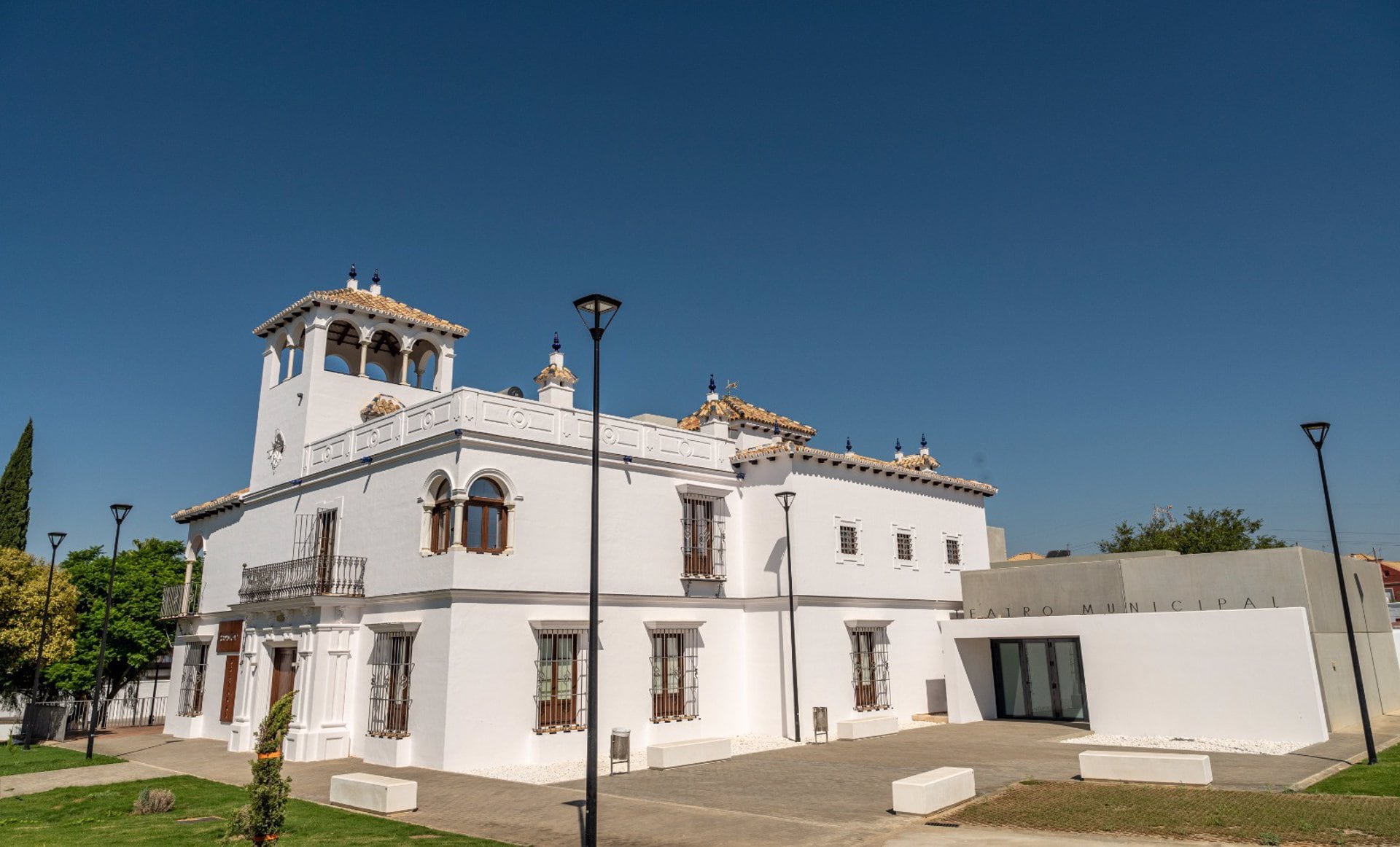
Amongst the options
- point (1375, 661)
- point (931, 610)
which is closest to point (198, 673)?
point (931, 610)

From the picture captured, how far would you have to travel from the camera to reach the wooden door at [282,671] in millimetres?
22328

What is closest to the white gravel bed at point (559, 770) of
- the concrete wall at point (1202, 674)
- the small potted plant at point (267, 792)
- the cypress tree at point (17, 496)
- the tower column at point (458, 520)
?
the tower column at point (458, 520)

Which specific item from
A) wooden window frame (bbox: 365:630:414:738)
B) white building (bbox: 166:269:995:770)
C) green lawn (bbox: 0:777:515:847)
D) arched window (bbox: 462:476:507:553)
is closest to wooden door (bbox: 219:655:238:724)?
white building (bbox: 166:269:995:770)

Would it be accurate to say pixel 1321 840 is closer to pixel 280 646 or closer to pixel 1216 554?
→ pixel 1216 554

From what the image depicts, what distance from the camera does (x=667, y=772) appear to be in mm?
18141

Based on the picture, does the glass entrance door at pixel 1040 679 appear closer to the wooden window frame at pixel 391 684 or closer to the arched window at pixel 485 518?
the arched window at pixel 485 518

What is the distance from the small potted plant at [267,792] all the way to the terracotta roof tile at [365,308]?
56.6 feet

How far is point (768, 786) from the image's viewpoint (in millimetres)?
15945

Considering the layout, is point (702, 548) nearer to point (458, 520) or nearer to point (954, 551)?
point (458, 520)

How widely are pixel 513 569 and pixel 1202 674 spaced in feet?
53.6

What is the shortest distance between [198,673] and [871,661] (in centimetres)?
2021

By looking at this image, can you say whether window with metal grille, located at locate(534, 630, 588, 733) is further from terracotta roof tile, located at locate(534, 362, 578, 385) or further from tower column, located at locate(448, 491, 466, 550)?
terracotta roof tile, located at locate(534, 362, 578, 385)

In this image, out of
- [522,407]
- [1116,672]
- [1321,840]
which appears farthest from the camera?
[1116,672]

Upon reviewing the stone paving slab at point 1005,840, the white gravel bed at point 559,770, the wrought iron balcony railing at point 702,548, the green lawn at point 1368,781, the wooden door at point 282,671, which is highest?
the wrought iron balcony railing at point 702,548
